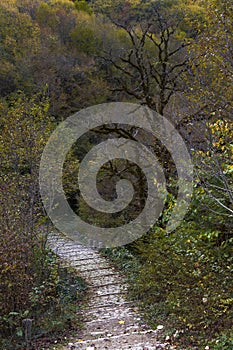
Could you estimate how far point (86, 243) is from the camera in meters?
14.4

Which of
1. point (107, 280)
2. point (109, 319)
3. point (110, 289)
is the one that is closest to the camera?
point (109, 319)

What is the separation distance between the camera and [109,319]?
7.14m

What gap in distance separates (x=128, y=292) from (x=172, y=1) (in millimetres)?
15433

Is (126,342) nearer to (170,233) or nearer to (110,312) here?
(110,312)

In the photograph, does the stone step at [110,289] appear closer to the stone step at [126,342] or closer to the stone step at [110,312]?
the stone step at [110,312]

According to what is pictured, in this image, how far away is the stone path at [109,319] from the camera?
586cm

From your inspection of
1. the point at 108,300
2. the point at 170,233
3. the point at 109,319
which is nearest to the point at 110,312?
the point at 109,319

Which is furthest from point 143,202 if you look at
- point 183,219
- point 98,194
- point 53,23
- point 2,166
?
point 53,23

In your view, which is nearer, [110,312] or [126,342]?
[126,342]

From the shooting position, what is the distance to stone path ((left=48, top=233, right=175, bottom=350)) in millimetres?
5855

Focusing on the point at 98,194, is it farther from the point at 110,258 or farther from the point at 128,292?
the point at 128,292

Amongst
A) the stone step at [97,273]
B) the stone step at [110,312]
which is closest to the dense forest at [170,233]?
the stone step at [110,312]

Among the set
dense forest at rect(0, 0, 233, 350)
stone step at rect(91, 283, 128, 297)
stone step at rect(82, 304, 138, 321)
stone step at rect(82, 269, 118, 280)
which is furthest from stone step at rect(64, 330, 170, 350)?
stone step at rect(82, 269, 118, 280)

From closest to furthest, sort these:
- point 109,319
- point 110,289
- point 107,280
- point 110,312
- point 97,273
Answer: point 109,319, point 110,312, point 110,289, point 107,280, point 97,273
